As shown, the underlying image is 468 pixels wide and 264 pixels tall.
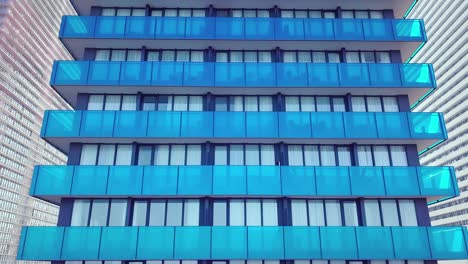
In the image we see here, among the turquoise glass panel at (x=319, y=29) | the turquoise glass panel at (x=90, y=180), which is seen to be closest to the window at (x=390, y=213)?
the turquoise glass panel at (x=319, y=29)

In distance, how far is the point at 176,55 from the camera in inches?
915

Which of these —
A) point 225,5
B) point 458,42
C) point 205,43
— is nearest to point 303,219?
point 205,43

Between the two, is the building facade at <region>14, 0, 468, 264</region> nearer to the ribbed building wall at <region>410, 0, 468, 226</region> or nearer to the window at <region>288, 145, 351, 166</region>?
the window at <region>288, 145, 351, 166</region>

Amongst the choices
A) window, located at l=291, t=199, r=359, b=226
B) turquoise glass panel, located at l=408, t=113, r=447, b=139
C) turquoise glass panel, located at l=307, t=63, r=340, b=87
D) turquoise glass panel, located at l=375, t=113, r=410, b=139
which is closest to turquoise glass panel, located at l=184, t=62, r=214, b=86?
turquoise glass panel, located at l=307, t=63, r=340, b=87

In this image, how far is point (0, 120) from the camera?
4262 inches

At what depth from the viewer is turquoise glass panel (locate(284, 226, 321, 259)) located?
17.5 metres

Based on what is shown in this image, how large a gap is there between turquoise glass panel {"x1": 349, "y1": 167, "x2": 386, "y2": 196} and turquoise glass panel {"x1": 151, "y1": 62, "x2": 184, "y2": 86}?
1191cm

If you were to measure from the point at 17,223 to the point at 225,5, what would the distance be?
127085mm

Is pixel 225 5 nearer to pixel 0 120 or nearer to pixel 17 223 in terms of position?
pixel 0 120

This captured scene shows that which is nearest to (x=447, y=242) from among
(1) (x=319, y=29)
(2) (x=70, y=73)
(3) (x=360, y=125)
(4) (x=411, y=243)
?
(4) (x=411, y=243)

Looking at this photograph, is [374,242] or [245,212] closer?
[374,242]

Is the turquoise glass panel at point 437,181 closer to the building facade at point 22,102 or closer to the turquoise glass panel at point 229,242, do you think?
the turquoise glass panel at point 229,242

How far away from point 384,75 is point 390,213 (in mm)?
8668

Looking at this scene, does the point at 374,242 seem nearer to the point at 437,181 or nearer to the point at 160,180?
the point at 437,181
